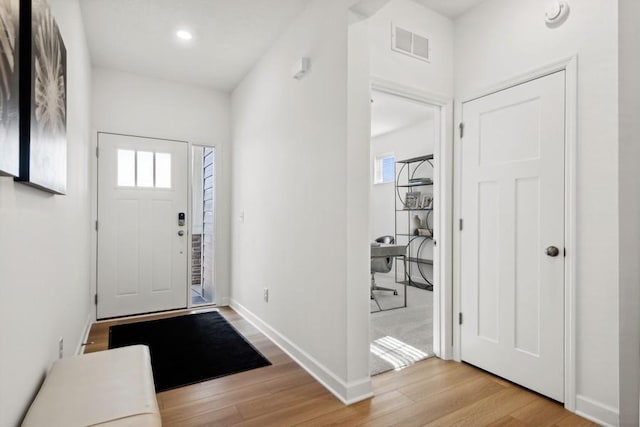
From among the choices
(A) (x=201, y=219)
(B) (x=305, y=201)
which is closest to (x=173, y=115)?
(A) (x=201, y=219)

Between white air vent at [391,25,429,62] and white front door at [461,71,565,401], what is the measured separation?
21.1 inches

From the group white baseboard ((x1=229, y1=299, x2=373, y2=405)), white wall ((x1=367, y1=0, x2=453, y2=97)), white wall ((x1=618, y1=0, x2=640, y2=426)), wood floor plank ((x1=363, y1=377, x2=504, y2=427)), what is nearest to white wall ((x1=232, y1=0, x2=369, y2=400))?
white baseboard ((x1=229, y1=299, x2=373, y2=405))

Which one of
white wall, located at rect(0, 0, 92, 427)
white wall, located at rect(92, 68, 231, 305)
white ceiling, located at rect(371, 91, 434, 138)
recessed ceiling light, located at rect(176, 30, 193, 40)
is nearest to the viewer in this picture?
white wall, located at rect(0, 0, 92, 427)

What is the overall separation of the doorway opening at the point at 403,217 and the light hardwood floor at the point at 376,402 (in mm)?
851

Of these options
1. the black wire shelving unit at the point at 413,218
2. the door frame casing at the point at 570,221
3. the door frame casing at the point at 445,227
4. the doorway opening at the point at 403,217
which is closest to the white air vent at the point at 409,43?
the door frame casing at the point at 445,227

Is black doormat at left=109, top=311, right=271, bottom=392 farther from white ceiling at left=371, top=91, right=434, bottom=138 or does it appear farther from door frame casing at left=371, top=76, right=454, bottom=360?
white ceiling at left=371, top=91, right=434, bottom=138

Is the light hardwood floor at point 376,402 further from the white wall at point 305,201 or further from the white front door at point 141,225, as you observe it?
the white front door at point 141,225

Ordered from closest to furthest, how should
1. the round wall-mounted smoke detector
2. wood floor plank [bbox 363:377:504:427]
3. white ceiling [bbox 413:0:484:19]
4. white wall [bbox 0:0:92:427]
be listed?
1. white wall [bbox 0:0:92:427]
2. wood floor plank [bbox 363:377:504:427]
3. the round wall-mounted smoke detector
4. white ceiling [bbox 413:0:484:19]

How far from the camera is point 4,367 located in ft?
3.31

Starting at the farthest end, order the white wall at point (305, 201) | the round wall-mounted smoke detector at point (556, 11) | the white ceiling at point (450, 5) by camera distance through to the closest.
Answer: the white ceiling at point (450, 5) → the white wall at point (305, 201) → the round wall-mounted smoke detector at point (556, 11)

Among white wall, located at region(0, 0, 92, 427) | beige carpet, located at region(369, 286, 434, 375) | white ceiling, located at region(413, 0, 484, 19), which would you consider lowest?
beige carpet, located at region(369, 286, 434, 375)

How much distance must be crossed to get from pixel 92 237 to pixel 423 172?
198 inches

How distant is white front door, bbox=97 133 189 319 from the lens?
3.77 meters

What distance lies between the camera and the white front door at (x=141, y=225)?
3.77m
